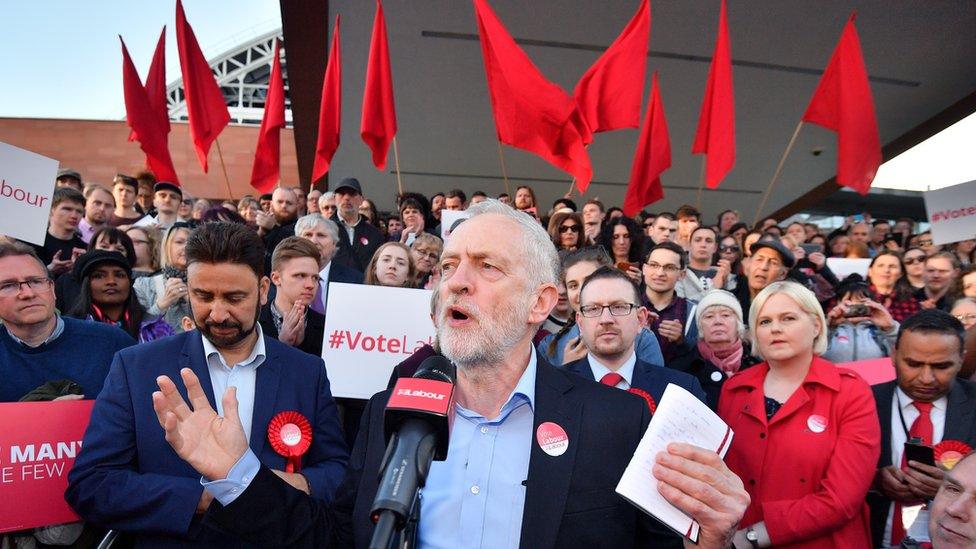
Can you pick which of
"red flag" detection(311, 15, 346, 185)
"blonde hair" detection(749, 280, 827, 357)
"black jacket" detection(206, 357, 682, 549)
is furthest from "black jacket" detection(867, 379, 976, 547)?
"red flag" detection(311, 15, 346, 185)

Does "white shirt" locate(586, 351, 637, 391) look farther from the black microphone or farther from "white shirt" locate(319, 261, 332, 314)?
"white shirt" locate(319, 261, 332, 314)

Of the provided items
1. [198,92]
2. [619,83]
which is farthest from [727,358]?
[198,92]

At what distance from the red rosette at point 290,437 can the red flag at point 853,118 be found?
7.13 m

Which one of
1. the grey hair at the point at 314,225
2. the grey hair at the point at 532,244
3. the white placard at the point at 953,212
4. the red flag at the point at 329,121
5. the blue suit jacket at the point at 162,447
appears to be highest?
the red flag at the point at 329,121

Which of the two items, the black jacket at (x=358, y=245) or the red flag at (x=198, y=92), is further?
the red flag at (x=198, y=92)

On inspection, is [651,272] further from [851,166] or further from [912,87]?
[912,87]

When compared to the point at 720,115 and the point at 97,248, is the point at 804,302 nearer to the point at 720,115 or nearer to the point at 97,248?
the point at 97,248

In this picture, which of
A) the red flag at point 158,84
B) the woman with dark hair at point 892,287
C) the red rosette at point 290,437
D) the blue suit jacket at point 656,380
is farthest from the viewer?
the red flag at point 158,84

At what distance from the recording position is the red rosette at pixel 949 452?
3169mm

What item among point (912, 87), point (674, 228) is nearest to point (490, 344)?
point (674, 228)

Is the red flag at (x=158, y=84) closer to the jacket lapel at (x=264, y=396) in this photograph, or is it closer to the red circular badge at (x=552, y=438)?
the jacket lapel at (x=264, y=396)

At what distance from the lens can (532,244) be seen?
2102mm

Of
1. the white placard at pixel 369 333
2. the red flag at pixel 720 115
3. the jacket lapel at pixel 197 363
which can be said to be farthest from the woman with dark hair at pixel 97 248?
the red flag at pixel 720 115

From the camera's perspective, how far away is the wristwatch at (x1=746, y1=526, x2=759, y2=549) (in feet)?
9.65
